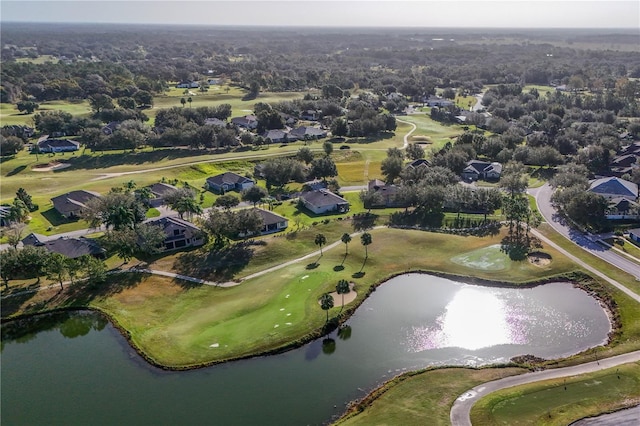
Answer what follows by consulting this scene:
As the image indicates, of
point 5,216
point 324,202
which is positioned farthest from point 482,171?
point 5,216

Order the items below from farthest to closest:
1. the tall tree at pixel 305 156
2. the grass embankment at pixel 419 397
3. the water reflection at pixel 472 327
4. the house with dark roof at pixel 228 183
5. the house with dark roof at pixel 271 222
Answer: the tall tree at pixel 305 156
the house with dark roof at pixel 228 183
the house with dark roof at pixel 271 222
the water reflection at pixel 472 327
the grass embankment at pixel 419 397

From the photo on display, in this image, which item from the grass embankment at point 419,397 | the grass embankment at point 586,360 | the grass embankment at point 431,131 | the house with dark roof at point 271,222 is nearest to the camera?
the grass embankment at point 419,397

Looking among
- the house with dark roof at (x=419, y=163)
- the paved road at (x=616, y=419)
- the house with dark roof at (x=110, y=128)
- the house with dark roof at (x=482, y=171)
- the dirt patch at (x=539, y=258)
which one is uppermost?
the house with dark roof at (x=110, y=128)

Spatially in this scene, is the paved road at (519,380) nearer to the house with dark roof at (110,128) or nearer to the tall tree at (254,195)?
the tall tree at (254,195)

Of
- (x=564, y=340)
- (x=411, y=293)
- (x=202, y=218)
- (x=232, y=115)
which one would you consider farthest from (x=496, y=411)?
(x=232, y=115)

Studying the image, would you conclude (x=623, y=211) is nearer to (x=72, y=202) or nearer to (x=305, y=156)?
(x=305, y=156)

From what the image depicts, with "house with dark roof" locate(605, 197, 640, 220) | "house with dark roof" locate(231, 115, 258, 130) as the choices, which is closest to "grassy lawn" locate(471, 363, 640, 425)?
"house with dark roof" locate(605, 197, 640, 220)

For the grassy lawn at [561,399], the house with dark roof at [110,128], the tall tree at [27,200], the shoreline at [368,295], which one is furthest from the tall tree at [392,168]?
the house with dark roof at [110,128]

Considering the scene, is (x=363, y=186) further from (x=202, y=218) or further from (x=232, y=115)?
(x=232, y=115)
